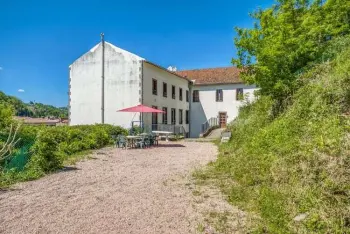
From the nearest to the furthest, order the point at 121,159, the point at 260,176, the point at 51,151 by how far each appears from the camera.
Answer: the point at 260,176 < the point at 51,151 < the point at 121,159

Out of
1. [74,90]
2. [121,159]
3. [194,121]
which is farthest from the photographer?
[194,121]

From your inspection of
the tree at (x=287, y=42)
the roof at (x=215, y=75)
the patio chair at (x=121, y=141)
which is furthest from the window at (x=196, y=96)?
the tree at (x=287, y=42)

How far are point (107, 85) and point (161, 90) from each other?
4837 mm

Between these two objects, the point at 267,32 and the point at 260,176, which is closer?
the point at 260,176

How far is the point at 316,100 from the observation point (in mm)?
7379

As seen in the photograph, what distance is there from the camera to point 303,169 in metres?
5.02

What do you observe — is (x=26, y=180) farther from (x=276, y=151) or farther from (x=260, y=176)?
(x=276, y=151)

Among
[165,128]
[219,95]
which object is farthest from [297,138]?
[219,95]

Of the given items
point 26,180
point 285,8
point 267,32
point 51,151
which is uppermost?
point 285,8

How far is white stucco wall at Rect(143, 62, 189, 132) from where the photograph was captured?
72.5 ft

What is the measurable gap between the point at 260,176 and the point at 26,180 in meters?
6.29

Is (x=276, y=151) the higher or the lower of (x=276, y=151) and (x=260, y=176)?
the higher

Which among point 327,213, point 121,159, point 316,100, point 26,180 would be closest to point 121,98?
point 121,159

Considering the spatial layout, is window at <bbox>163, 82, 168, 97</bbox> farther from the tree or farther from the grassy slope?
the grassy slope
